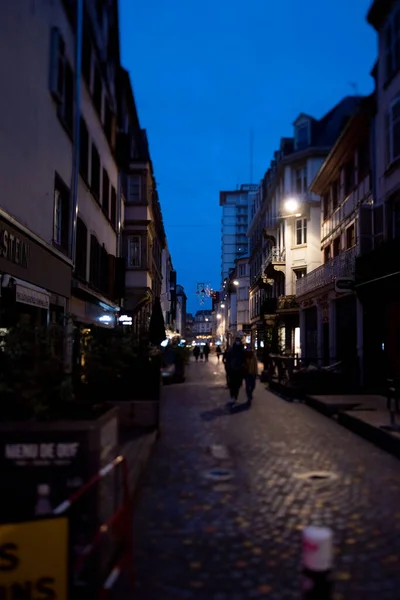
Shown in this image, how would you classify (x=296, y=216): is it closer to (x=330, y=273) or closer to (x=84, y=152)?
(x=330, y=273)

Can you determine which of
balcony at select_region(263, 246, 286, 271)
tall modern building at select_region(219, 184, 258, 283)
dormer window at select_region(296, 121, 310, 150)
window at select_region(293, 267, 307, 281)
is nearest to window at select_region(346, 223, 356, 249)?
window at select_region(293, 267, 307, 281)

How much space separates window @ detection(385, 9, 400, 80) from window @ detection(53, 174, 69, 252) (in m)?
11.0

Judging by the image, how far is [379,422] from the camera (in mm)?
11188

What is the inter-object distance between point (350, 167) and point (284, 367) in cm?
899

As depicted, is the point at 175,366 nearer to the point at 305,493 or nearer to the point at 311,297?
the point at 311,297

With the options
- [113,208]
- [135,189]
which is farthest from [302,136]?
[113,208]

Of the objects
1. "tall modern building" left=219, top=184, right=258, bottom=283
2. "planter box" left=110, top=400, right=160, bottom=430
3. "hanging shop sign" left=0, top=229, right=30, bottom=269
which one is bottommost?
"planter box" left=110, top=400, right=160, bottom=430

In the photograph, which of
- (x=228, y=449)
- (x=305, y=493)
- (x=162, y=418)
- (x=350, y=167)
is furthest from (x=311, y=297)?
(x=305, y=493)

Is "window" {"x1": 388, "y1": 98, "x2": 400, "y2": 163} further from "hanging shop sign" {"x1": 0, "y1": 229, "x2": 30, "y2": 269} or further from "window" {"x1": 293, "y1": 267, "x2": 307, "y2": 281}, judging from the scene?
"window" {"x1": 293, "y1": 267, "x2": 307, "y2": 281}

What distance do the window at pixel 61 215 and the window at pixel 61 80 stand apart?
1.79m

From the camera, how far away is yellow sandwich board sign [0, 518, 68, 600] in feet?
11.2

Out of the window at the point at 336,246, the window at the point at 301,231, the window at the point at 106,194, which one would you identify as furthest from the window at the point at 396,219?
the window at the point at 301,231

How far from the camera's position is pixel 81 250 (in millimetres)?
21578

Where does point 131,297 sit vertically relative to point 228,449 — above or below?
above
